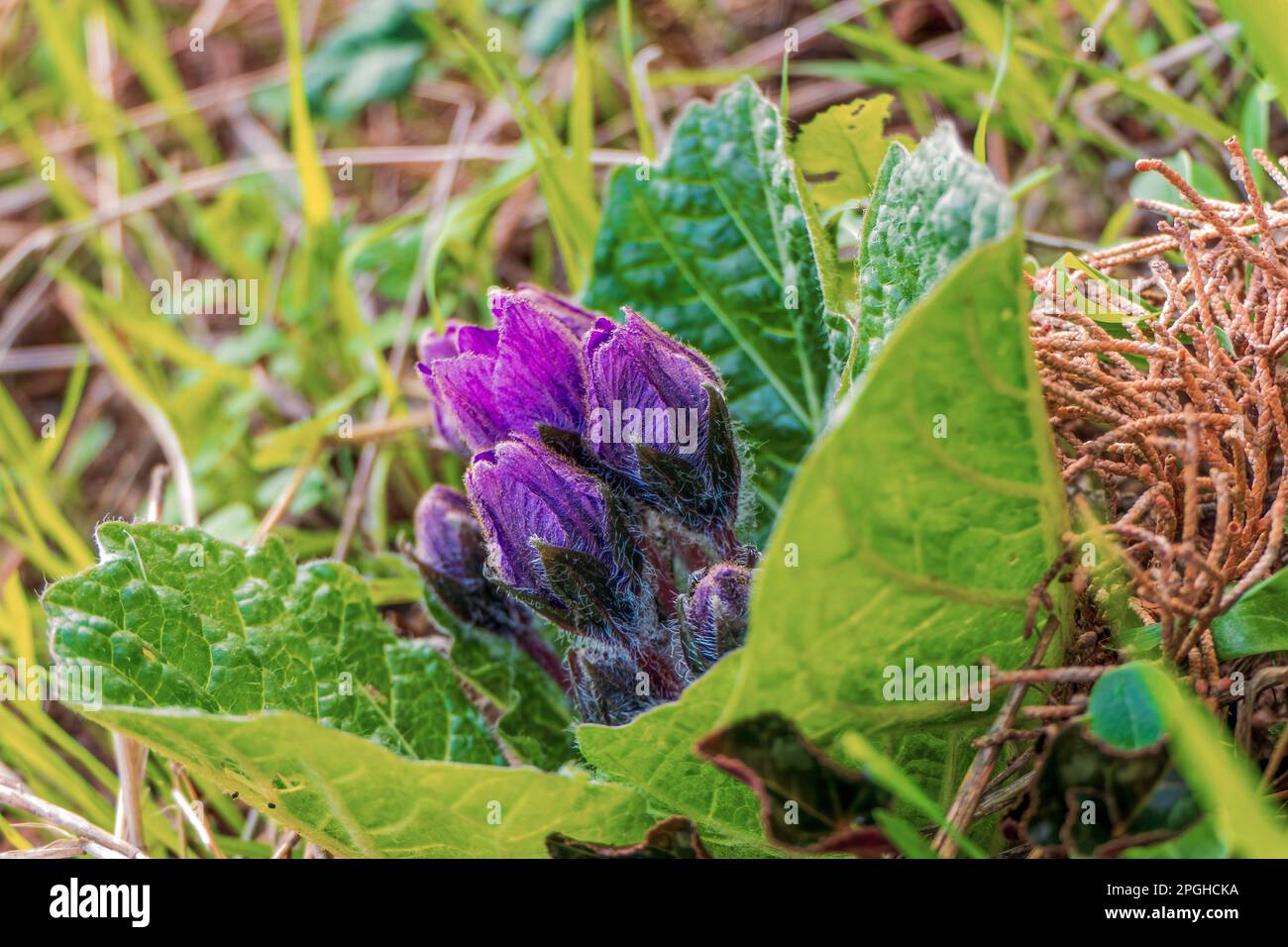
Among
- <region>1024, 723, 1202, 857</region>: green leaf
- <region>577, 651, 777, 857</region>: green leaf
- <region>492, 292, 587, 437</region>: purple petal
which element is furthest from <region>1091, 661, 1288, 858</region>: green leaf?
<region>492, 292, 587, 437</region>: purple petal

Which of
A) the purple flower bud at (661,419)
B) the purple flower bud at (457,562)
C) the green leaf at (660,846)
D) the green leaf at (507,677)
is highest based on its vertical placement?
the purple flower bud at (661,419)

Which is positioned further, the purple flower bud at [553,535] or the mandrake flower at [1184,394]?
the purple flower bud at [553,535]

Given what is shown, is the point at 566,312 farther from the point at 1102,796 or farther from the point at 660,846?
the point at 1102,796

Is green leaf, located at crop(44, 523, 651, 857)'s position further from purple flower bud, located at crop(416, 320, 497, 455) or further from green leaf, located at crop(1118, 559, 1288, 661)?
green leaf, located at crop(1118, 559, 1288, 661)

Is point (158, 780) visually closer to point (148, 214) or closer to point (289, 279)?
point (289, 279)

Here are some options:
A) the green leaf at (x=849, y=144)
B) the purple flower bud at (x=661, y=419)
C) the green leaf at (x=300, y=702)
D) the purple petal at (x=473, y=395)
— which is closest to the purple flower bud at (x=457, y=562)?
the green leaf at (x=300, y=702)

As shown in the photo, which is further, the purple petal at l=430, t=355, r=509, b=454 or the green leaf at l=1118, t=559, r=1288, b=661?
the purple petal at l=430, t=355, r=509, b=454

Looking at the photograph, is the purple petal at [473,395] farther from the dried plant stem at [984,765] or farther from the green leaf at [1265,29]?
the green leaf at [1265,29]
